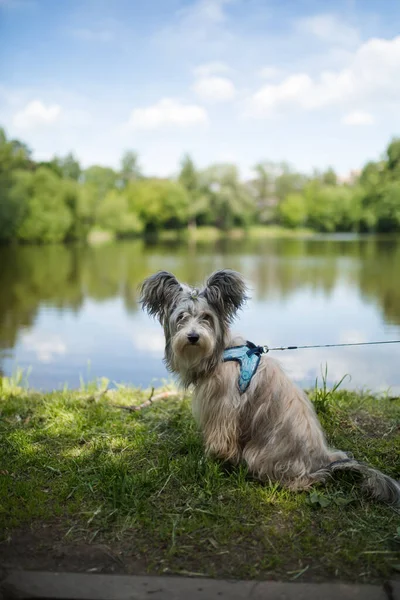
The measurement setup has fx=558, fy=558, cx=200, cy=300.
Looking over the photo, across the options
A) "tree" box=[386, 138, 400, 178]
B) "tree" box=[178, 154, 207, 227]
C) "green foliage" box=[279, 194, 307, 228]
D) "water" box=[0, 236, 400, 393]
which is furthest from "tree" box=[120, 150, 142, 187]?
"water" box=[0, 236, 400, 393]

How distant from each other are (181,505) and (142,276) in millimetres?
19081

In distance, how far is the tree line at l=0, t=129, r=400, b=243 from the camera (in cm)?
3906

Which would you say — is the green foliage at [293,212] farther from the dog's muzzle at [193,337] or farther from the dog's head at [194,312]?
the dog's muzzle at [193,337]

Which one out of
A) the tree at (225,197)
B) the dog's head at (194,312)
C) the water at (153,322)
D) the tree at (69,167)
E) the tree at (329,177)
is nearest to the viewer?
the dog's head at (194,312)

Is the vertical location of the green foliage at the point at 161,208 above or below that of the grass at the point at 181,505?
above

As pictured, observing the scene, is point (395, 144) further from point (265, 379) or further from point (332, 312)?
point (265, 379)

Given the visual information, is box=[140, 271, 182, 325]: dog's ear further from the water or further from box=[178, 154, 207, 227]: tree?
box=[178, 154, 207, 227]: tree

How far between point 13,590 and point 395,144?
41536 millimetres

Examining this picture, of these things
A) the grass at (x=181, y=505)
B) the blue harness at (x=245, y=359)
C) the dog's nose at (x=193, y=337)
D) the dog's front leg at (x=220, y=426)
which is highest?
the dog's nose at (x=193, y=337)

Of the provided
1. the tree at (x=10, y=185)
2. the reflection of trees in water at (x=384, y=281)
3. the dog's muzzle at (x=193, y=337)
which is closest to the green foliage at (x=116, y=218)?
the tree at (x=10, y=185)

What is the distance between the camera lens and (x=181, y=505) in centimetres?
370

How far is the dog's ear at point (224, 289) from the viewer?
12.7ft

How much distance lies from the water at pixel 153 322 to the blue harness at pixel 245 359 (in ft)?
9.94

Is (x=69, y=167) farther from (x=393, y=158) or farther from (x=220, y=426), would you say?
(x=220, y=426)
